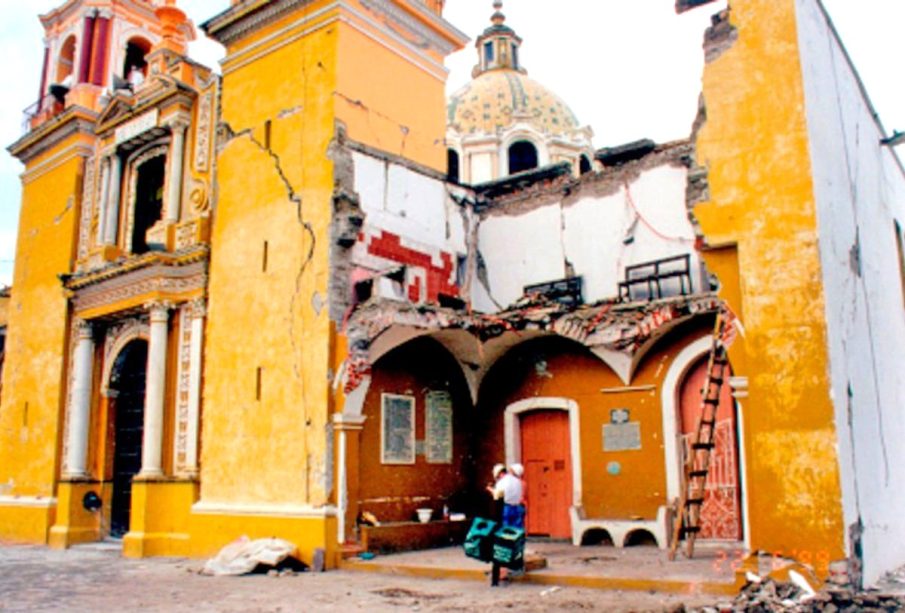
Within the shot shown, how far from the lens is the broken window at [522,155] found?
27.6m

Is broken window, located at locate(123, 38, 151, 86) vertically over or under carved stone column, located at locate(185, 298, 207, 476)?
over

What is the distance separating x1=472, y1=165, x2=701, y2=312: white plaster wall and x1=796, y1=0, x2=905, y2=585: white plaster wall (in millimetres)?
2451

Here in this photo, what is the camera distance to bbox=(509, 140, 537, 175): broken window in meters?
27.6

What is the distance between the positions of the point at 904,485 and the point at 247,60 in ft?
38.6

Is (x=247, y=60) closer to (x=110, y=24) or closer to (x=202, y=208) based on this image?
(x=202, y=208)

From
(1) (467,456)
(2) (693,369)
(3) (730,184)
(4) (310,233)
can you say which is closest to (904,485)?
(2) (693,369)

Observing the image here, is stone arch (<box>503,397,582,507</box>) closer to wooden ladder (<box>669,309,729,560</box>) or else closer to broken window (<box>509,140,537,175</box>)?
wooden ladder (<box>669,309,729,560</box>)

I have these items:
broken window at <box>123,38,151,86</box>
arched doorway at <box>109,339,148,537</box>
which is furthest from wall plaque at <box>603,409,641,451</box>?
broken window at <box>123,38,151,86</box>

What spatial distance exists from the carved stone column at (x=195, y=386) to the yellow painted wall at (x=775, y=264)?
8.68m

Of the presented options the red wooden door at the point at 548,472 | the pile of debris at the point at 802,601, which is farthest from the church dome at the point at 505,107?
the pile of debris at the point at 802,601

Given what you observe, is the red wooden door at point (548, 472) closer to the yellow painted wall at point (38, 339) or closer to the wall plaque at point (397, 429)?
the wall plaque at point (397, 429)

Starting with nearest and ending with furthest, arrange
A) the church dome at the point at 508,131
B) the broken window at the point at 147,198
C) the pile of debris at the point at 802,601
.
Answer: the pile of debris at the point at 802,601 → the broken window at the point at 147,198 → the church dome at the point at 508,131

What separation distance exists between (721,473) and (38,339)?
45.1 feet

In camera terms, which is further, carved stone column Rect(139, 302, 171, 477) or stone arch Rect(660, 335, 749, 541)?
carved stone column Rect(139, 302, 171, 477)
